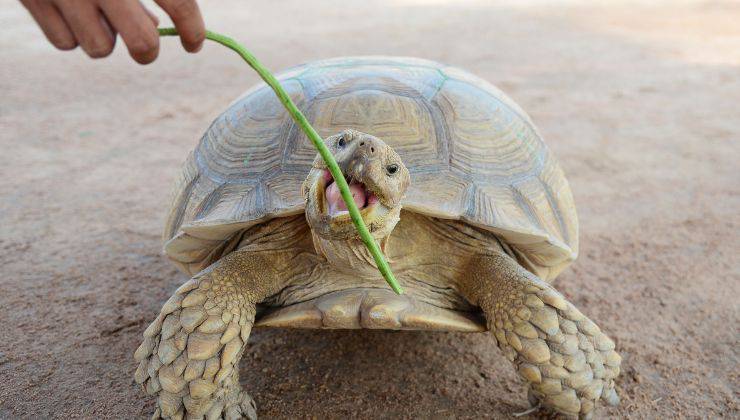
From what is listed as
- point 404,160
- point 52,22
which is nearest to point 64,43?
point 52,22

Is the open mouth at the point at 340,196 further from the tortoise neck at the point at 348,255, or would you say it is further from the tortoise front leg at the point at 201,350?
the tortoise front leg at the point at 201,350

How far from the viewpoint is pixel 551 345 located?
7.04ft

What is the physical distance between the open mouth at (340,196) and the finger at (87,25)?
2.49 ft

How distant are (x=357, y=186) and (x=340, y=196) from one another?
0.25ft

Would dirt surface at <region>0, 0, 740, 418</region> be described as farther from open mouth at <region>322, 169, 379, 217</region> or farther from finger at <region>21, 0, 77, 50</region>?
→ finger at <region>21, 0, 77, 50</region>

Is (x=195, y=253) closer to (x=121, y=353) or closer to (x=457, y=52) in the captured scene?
(x=121, y=353)

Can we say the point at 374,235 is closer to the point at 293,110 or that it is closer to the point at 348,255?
the point at 348,255

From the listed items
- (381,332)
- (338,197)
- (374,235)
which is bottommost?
(381,332)

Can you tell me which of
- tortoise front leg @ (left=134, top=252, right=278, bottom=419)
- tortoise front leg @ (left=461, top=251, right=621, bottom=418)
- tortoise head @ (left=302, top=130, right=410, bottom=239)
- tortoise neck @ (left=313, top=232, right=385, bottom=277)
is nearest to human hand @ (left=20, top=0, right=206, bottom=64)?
tortoise head @ (left=302, top=130, right=410, bottom=239)

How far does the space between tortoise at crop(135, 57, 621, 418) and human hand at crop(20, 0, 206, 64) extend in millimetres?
725

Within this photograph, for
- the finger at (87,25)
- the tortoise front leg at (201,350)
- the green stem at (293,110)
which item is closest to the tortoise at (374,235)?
the tortoise front leg at (201,350)

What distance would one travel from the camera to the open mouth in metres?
1.79

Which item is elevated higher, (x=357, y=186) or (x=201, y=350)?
(x=357, y=186)

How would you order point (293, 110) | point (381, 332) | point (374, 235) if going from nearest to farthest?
point (293, 110), point (374, 235), point (381, 332)
